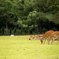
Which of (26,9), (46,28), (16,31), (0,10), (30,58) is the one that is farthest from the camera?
(46,28)

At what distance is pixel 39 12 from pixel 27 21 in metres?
2.81

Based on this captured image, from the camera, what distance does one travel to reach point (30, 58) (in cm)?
729

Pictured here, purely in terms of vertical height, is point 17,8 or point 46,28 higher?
point 17,8

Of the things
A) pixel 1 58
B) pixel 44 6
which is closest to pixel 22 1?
pixel 44 6

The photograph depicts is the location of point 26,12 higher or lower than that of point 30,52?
higher

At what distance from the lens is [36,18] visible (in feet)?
109

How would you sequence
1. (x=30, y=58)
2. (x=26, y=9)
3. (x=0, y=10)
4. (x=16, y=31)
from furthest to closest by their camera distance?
(x=16, y=31) → (x=26, y=9) → (x=0, y=10) → (x=30, y=58)

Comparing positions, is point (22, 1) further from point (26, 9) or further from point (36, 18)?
point (36, 18)

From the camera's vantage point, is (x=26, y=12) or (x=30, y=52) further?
(x=26, y=12)

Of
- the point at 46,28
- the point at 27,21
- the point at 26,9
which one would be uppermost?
the point at 26,9

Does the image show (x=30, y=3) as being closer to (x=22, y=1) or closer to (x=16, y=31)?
(x=22, y=1)

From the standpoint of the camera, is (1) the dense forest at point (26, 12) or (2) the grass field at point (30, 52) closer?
(2) the grass field at point (30, 52)

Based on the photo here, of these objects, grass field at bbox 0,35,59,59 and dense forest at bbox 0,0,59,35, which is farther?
dense forest at bbox 0,0,59,35

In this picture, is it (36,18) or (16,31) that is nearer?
(36,18)
